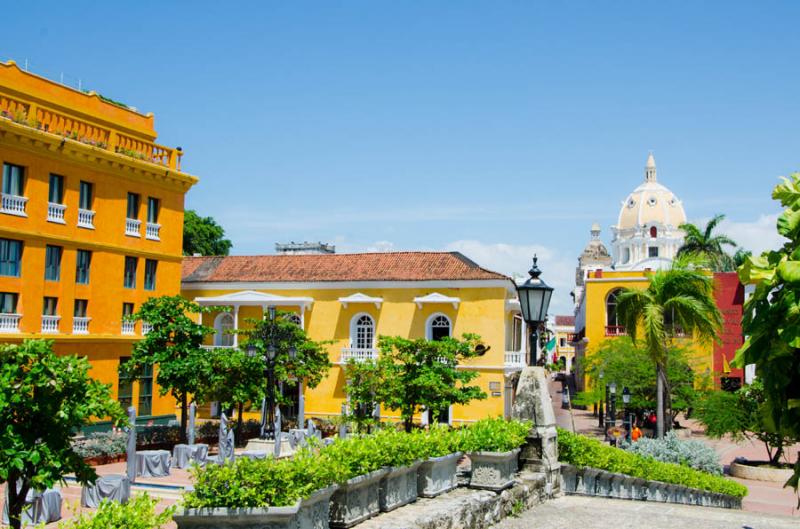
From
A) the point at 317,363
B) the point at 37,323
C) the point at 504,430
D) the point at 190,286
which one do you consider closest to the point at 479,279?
the point at 317,363

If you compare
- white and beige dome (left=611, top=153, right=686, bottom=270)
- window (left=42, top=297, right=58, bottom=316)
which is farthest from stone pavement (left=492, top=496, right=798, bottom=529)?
white and beige dome (left=611, top=153, right=686, bottom=270)

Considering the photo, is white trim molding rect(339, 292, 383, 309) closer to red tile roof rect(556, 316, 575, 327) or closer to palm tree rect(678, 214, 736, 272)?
palm tree rect(678, 214, 736, 272)

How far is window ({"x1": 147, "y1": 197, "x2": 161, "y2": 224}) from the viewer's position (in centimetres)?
2870

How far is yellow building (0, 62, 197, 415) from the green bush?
1763 centimetres

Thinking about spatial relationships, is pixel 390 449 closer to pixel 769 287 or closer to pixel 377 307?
pixel 769 287

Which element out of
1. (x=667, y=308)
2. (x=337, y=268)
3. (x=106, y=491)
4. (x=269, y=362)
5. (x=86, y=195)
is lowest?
(x=106, y=491)

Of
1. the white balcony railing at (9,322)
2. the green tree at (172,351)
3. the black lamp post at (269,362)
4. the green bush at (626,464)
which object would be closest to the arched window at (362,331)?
the black lamp post at (269,362)

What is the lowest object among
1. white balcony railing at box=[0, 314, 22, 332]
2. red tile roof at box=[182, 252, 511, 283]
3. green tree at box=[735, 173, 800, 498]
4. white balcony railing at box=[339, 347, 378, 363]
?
green tree at box=[735, 173, 800, 498]

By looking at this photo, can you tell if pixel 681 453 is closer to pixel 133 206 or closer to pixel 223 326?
pixel 133 206

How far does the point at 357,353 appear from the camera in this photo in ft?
111

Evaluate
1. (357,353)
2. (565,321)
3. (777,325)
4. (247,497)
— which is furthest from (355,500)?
(565,321)

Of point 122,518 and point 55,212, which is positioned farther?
point 55,212

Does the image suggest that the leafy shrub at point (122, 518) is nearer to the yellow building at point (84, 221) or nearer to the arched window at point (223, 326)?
Result: the yellow building at point (84, 221)

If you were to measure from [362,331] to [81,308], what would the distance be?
12.4 metres
